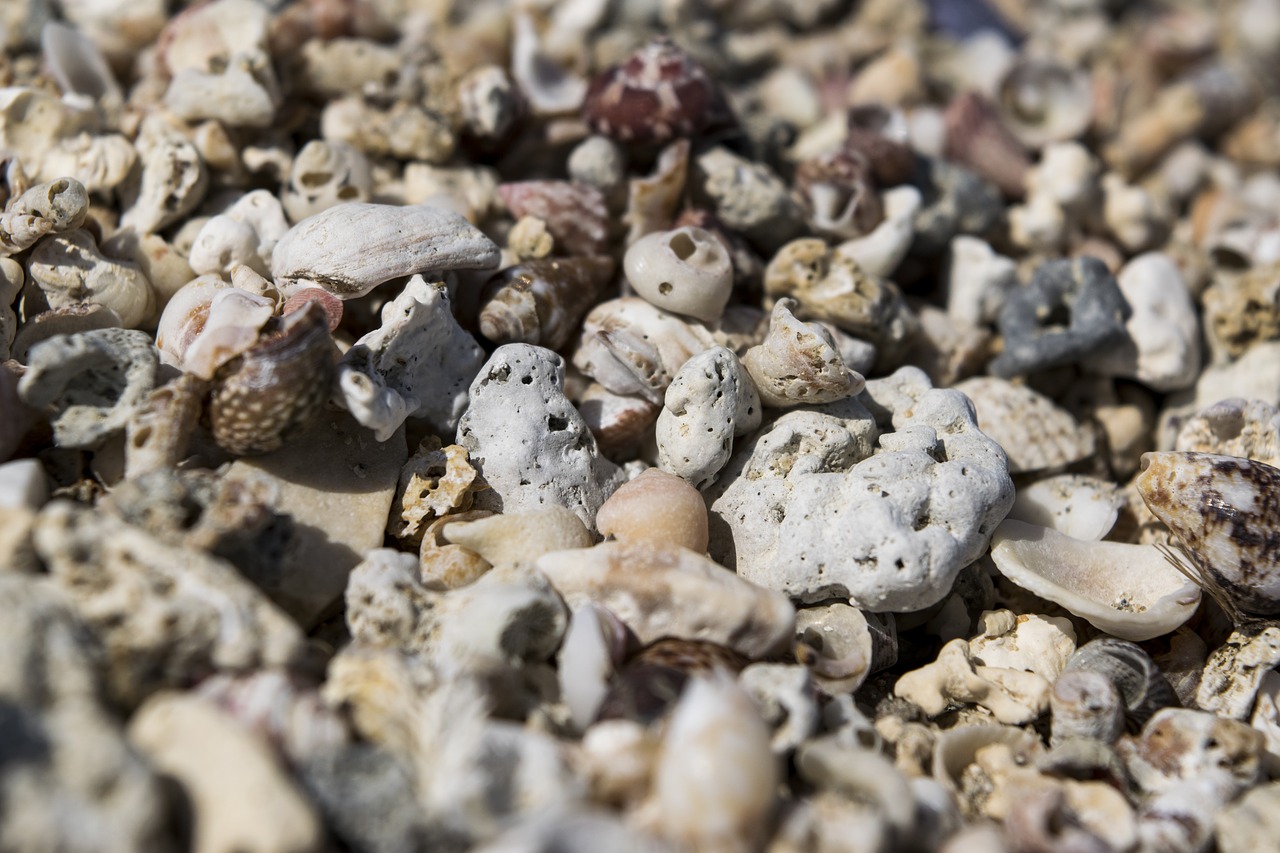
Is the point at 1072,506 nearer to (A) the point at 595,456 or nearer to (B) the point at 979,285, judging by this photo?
(B) the point at 979,285

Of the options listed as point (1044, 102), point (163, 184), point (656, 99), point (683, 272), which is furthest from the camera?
point (1044, 102)

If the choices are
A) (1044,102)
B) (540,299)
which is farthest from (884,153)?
(540,299)

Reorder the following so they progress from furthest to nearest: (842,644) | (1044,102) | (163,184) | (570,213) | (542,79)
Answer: (1044,102)
(542,79)
(570,213)
(163,184)
(842,644)

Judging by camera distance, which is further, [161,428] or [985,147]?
[985,147]

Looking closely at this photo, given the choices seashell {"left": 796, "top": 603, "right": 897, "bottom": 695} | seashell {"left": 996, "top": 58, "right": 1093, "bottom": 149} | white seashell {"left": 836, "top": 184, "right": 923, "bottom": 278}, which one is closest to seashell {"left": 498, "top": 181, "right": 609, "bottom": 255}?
white seashell {"left": 836, "top": 184, "right": 923, "bottom": 278}

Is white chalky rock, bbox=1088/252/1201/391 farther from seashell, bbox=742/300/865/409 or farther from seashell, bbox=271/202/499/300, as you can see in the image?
seashell, bbox=271/202/499/300

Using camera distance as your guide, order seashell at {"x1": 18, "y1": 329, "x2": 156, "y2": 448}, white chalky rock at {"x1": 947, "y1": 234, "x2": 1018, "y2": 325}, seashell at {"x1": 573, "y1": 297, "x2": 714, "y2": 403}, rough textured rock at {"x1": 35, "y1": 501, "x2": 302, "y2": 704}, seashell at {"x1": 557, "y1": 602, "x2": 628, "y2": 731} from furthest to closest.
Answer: white chalky rock at {"x1": 947, "y1": 234, "x2": 1018, "y2": 325} < seashell at {"x1": 573, "y1": 297, "x2": 714, "y2": 403} < seashell at {"x1": 18, "y1": 329, "x2": 156, "y2": 448} < seashell at {"x1": 557, "y1": 602, "x2": 628, "y2": 731} < rough textured rock at {"x1": 35, "y1": 501, "x2": 302, "y2": 704}
